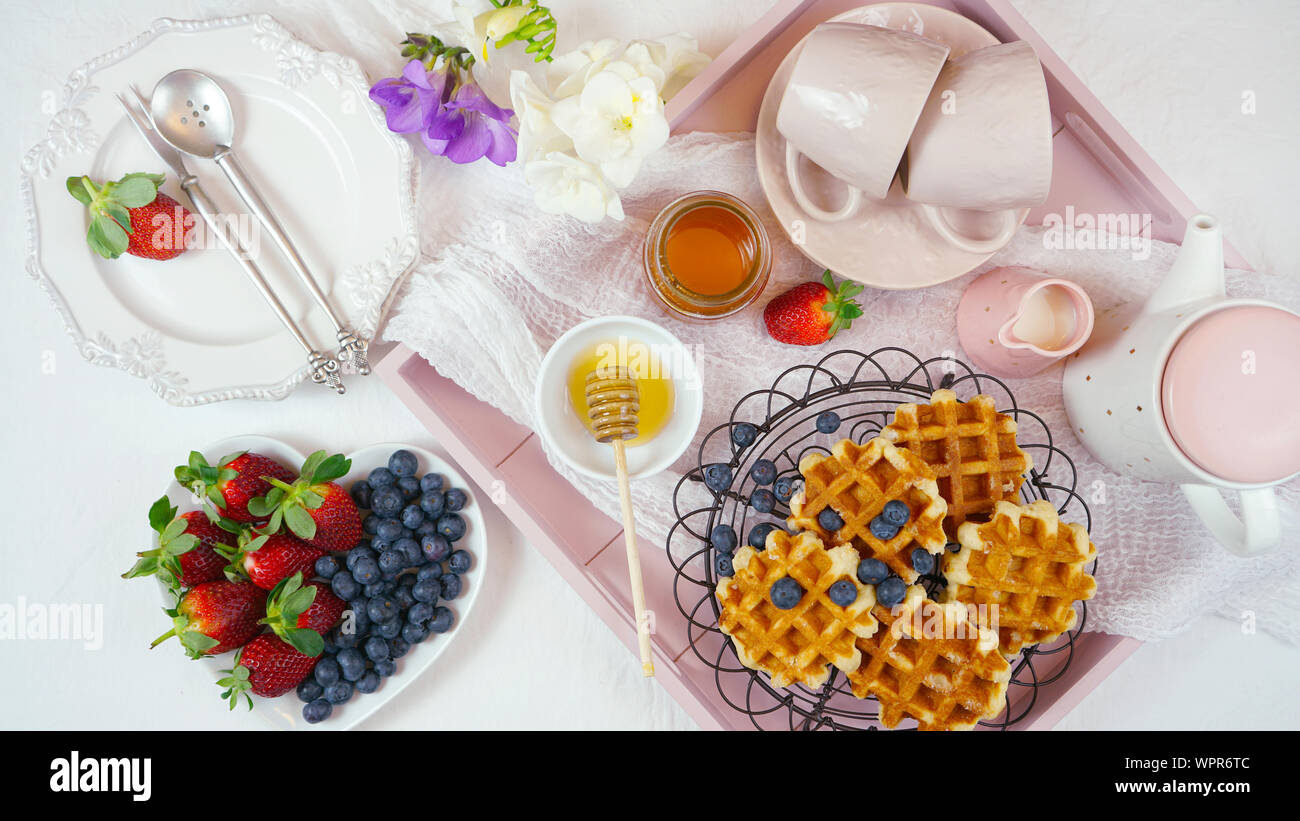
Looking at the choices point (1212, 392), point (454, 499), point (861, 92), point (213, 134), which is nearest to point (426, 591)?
point (454, 499)

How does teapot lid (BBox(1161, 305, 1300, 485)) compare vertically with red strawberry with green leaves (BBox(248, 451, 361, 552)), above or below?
below

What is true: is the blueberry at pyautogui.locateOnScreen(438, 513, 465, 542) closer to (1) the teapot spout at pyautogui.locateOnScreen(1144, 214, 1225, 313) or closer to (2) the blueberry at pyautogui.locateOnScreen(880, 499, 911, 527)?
(2) the blueberry at pyautogui.locateOnScreen(880, 499, 911, 527)

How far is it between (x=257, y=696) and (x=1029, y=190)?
4.13 ft

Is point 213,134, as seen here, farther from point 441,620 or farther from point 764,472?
point 764,472

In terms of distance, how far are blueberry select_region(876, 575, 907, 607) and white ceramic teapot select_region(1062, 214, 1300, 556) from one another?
34 cm

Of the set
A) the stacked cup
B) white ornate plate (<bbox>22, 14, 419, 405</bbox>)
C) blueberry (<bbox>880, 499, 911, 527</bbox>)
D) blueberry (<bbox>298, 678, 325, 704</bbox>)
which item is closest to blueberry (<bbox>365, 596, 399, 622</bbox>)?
blueberry (<bbox>298, 678, 325, 704</bbox>)

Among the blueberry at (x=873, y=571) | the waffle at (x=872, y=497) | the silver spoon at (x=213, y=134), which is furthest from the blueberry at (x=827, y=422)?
the silver spoon at (x=213, y=134)

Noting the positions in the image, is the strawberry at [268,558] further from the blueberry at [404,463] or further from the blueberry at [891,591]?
the blueberry at [891,591]

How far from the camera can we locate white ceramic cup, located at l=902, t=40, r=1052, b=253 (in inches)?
32.1

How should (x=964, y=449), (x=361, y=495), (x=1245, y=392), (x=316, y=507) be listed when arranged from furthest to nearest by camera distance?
1. (x=361, y=495)
2. (x=316, y=507)
3. (x=964, y=449)
4. (x=1245, y=392)

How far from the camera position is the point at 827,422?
3.14 ft

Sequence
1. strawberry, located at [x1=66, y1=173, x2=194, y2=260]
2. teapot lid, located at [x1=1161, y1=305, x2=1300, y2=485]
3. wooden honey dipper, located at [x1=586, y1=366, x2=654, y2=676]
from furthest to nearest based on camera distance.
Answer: strawberry, located at [x1=66, y1=173, x2=194, y2=260]
wooden honey dipper, located at [x1=586, y1=366, x2=654, y2=676]
teapot lid, located at [x1=1161, y1=305, x2=1300, y2=485]

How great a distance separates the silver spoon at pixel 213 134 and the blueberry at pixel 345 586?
1.02 feet

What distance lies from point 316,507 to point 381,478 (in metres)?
0.11
